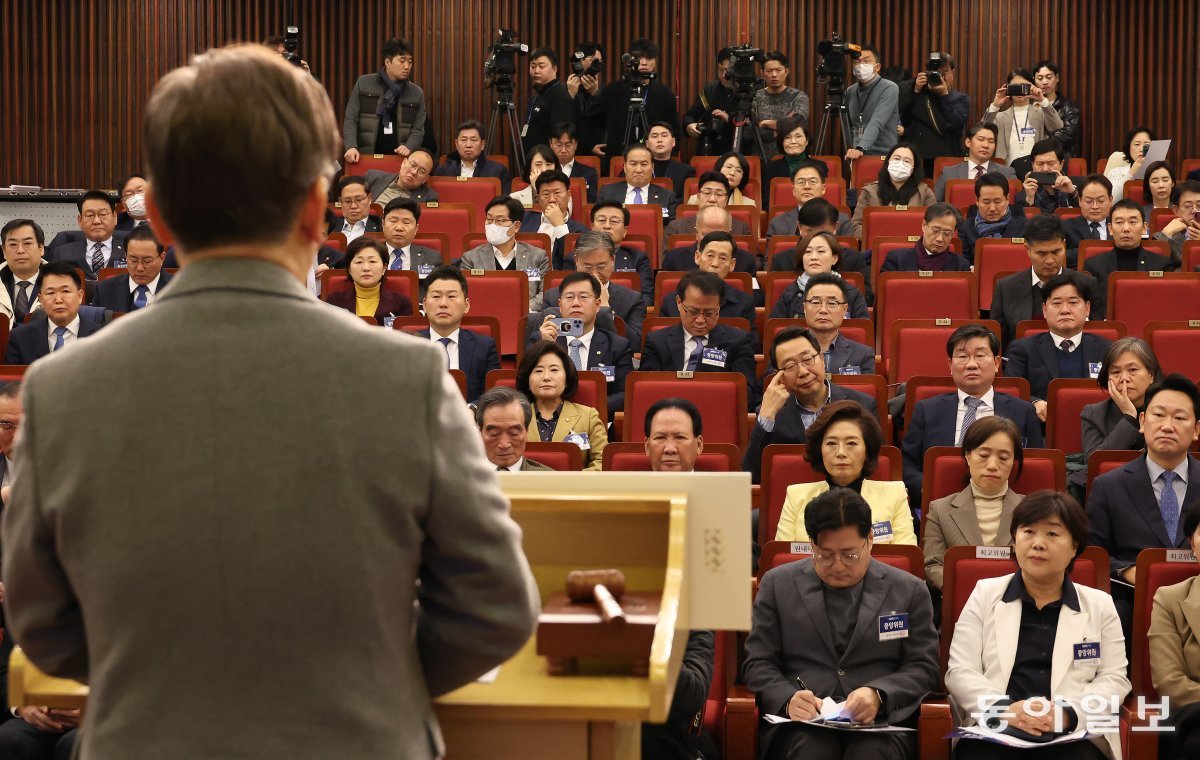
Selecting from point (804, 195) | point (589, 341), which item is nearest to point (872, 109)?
point (804, 195)

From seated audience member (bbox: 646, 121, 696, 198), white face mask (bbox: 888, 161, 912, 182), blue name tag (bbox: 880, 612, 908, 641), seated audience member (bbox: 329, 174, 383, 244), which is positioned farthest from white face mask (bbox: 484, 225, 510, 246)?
blue name tag (bbox: 880, 612, 908, 641)

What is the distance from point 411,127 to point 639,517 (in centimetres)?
725

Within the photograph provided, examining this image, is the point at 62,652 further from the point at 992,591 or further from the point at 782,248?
the point at 782,248

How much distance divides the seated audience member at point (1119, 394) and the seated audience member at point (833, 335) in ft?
2.76

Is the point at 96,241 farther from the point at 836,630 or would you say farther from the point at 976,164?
the point at 836,630

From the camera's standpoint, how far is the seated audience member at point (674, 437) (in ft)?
11.7

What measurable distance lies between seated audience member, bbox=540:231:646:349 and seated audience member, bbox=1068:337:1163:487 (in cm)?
174

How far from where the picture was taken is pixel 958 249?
6207mm

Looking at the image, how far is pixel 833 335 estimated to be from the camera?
479 centimetres

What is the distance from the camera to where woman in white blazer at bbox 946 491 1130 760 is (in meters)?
2.76

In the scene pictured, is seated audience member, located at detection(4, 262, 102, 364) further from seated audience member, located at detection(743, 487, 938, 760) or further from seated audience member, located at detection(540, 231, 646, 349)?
seated audience member, located at detection(743, 487, 938, 760)

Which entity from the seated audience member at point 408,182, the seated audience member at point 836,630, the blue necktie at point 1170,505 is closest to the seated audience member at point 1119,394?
the blue necktie at point 1170,505

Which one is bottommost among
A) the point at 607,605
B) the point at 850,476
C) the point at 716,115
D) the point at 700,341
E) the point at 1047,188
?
the point at 850,476

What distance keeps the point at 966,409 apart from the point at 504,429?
4.69 ft
